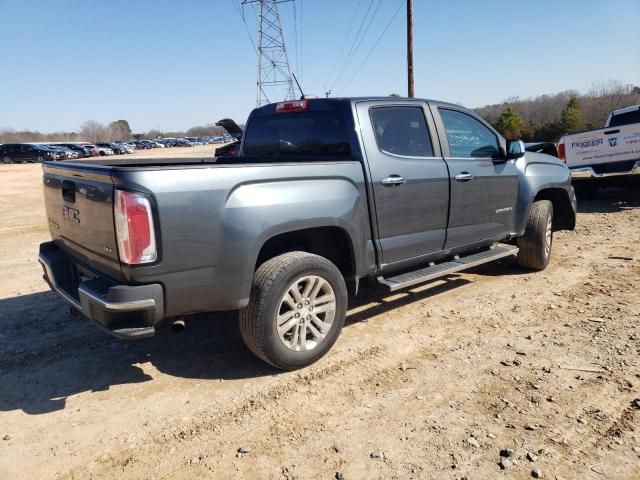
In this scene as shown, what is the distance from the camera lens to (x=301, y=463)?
2.49 meters

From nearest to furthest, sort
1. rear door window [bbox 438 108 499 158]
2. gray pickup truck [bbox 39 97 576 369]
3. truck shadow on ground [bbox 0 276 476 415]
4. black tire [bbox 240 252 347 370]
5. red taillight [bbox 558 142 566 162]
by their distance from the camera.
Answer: gray pickup truck [bbox 39 97 576 369] < black tire [bbox 240 252 347 370] < truck shadow on ground [bbox 0 276 476 415] < rear door window [bbox 438 108 499 158] < red taillight [bbox 558 142 566 162]

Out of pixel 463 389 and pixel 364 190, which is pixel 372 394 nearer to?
pixel 463 389

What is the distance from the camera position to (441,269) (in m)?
4.38

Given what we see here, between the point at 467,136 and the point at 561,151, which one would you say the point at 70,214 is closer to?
the point at 467,136

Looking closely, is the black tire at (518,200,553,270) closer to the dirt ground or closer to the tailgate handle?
the dirt ground

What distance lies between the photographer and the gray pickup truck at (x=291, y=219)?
9.22 feet

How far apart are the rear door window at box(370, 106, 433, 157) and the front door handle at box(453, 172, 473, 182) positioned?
13.6 inches

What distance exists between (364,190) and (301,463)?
2009 millimetres

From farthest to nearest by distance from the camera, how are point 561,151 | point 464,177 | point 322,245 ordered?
point 561,151
point 464,177
point 322,245

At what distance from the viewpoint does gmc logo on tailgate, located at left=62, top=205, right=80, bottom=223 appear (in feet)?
10.8

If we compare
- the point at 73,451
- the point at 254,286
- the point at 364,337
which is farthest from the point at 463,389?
the point at 73,451

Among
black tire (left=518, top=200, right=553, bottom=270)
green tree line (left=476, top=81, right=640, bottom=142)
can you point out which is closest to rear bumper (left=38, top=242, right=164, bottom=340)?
black tire (left=518, top=200, right=553, bottom=270)

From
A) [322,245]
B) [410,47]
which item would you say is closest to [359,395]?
[322,245]

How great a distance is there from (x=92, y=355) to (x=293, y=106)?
2.66 metres
